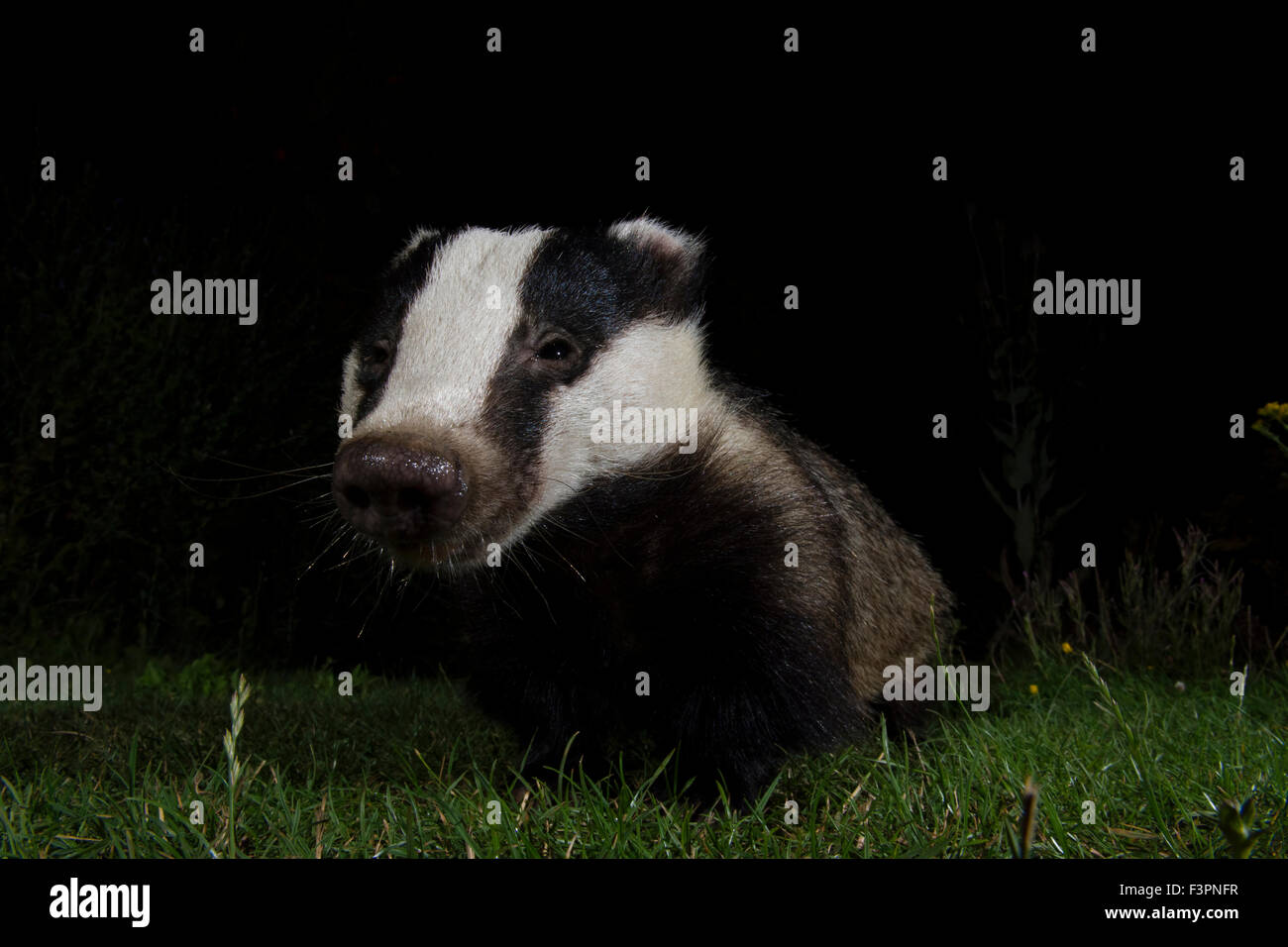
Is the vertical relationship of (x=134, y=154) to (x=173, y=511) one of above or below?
above

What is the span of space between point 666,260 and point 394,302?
626 mm

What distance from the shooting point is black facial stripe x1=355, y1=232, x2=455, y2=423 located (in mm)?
2287

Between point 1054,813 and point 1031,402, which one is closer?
point 1054,813

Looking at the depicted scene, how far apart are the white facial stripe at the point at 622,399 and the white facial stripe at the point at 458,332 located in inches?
6.9

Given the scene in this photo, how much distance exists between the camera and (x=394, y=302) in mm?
2463

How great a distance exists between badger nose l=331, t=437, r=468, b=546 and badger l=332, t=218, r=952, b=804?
0.20 ft

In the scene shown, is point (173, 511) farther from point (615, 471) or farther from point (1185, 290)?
point (1185, 290)

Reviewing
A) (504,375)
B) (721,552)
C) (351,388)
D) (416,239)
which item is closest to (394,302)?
(351,388)

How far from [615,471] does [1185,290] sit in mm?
3125

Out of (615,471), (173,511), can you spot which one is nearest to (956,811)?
(615,471)

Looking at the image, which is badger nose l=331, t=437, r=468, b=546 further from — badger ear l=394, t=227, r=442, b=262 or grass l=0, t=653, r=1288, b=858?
badger ear l=394, t=227, r=442, b=262

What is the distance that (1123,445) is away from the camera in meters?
4.65

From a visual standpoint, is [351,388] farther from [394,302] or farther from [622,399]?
[622,399]

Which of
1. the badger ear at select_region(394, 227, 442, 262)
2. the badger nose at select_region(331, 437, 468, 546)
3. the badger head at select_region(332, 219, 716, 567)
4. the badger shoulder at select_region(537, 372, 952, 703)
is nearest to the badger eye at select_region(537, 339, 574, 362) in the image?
the badger head at select_region(332, 219, 716, 567)
